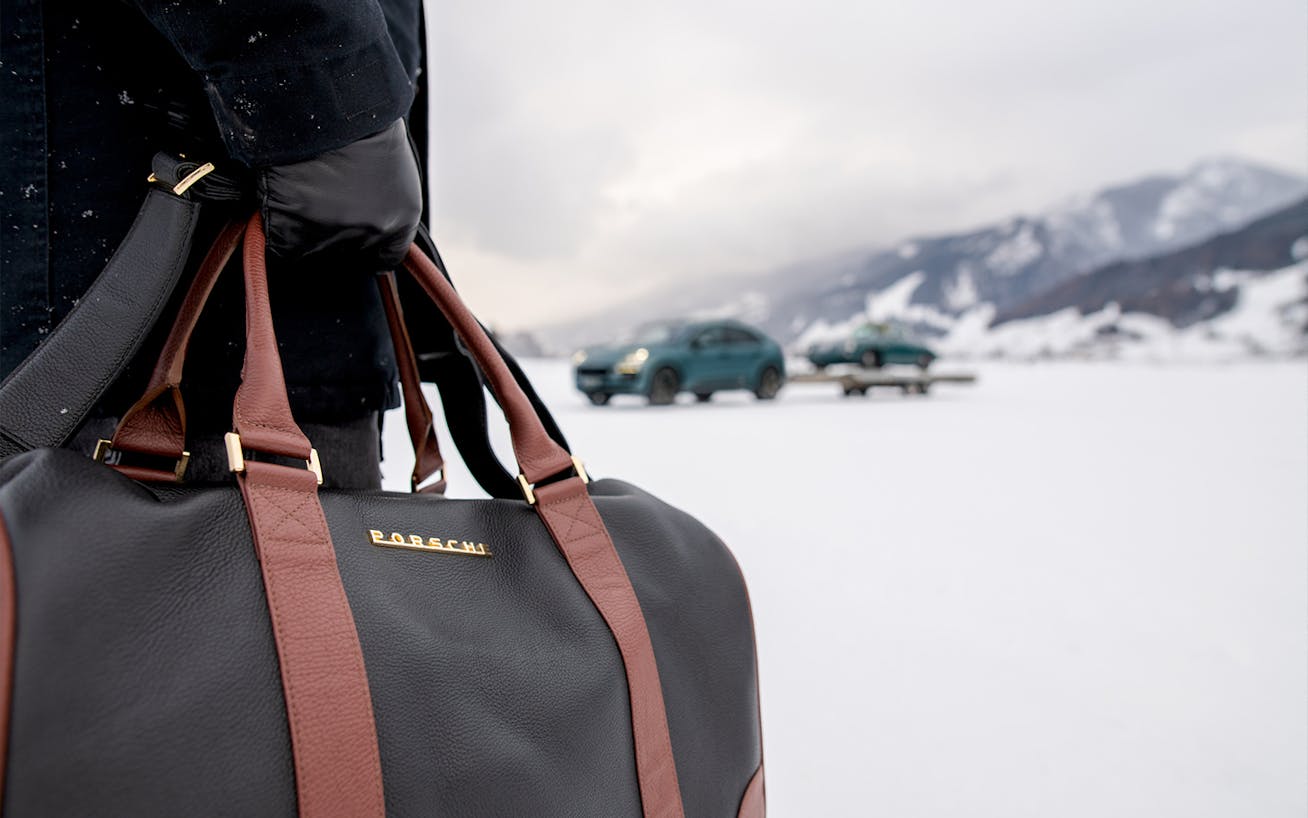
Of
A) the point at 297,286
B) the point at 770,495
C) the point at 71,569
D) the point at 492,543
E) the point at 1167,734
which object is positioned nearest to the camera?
the point at 71,569

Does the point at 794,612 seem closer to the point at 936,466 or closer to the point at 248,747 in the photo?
the point at 248,747

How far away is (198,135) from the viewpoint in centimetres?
85

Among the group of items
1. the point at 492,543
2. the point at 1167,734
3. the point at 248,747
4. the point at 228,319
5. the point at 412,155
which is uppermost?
the point at 412,155

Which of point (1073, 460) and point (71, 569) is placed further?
point (1073, 460)

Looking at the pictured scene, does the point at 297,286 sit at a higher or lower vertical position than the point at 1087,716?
higher

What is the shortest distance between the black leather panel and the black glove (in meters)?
0.29

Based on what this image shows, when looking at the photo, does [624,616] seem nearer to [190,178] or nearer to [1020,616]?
[190,178]

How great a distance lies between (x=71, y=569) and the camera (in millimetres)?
561

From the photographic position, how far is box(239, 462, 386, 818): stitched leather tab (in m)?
0.61

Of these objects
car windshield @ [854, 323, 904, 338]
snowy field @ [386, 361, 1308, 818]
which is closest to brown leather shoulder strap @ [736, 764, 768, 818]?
snowy field @ [386, 361, 1308, 818]

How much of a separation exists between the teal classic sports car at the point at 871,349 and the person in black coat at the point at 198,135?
12907 mm

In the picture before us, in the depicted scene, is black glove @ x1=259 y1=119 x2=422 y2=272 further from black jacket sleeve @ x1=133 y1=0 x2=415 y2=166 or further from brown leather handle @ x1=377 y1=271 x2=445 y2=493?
brown leather handle @ x1=377 y1=271 x2=445 y2=493

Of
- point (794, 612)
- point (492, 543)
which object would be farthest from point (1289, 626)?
point (492, 543)

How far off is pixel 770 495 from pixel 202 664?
138 inches
